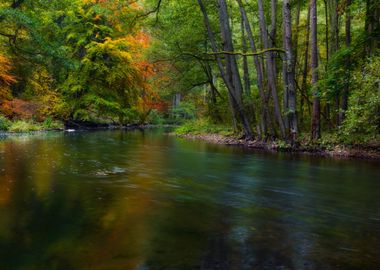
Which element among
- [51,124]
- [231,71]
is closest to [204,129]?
[231,71]

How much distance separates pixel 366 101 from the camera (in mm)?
11617

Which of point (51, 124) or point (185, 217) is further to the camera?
point (51, 124)

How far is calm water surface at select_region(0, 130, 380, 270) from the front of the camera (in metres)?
3.97

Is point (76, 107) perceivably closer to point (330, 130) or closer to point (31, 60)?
point (31, 60)

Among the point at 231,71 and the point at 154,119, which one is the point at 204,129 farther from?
the point at 154,119

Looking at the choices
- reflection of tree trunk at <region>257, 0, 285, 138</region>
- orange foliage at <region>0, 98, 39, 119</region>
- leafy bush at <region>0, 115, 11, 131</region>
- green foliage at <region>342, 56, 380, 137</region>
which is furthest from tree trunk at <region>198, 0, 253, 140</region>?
orange foliage at <region>0, 98, 39, 119</region>

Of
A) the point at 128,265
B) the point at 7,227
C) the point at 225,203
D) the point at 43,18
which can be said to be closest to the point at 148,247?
the point at 128,265

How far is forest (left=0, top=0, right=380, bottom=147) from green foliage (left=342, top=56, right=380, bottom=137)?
0.04 metres

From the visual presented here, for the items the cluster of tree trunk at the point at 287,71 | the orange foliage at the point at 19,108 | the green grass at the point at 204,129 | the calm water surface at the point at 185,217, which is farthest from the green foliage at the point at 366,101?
the orange foliage at the point at 19,108

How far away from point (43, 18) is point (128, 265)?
2217cm

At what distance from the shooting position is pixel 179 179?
8.64m

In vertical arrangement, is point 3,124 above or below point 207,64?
below

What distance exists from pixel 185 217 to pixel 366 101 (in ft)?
27.2

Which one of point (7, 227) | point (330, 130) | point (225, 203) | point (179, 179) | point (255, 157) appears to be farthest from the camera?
point (330, 130)
